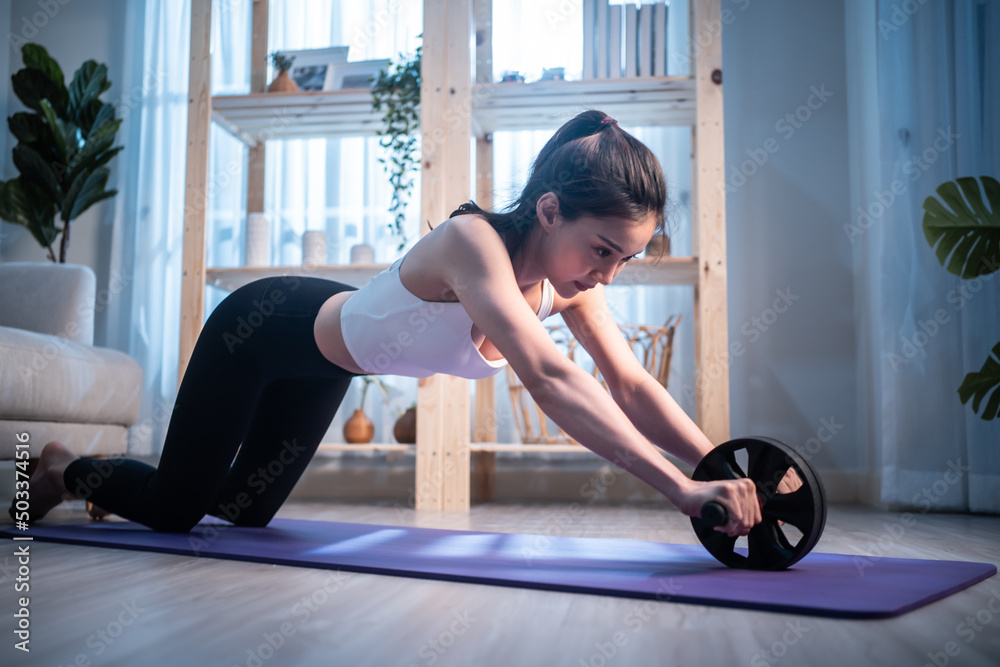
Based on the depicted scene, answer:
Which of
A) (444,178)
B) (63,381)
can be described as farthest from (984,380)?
(63,381)

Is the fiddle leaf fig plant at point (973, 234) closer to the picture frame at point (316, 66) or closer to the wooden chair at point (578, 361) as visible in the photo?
the wooden chair at point (578, 361)

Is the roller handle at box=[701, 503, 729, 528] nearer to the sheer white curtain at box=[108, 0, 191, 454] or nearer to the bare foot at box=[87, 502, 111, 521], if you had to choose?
the bare foot at box=[87, 502, 111, 521]

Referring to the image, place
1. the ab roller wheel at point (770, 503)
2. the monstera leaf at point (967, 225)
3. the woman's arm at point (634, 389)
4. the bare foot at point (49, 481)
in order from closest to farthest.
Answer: the ab roller wheel at point (770, 503), the woman's arm at point (634, 389), the bare foot at point (49, 481), the monstera leaf at point (967, 225)

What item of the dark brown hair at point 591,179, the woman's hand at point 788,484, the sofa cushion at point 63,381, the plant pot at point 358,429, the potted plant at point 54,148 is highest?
the potted plant at point 54,148

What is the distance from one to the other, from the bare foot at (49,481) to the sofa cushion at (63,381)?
0.30 metres

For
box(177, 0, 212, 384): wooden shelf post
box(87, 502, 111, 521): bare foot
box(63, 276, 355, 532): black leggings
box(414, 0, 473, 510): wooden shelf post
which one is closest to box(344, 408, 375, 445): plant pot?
box(414, 0, 473, 510): wooden shelf post

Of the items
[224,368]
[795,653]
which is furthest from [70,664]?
[224,368]

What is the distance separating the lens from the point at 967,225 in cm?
193

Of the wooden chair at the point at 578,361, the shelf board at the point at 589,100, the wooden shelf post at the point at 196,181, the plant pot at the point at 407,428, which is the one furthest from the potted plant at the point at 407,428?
the shelf board at the point at 589,100

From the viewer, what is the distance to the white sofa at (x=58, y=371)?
1915 millimetres

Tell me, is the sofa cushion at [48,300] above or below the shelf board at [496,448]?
above

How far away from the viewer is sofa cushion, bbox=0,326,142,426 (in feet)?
6.23

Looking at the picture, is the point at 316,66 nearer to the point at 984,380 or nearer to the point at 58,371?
the point at 58,371

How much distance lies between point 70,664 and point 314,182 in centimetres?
263
